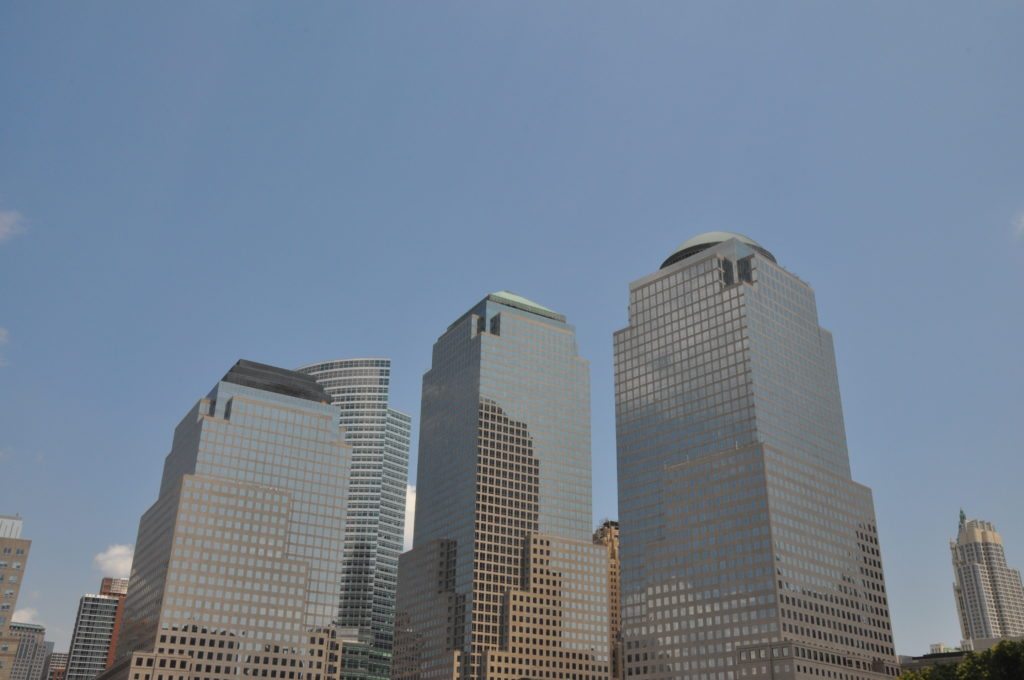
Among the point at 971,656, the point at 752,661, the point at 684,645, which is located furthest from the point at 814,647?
the point at 971,656

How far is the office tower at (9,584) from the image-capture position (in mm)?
191500

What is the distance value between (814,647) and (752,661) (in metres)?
14.0

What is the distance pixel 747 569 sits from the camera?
192 meters

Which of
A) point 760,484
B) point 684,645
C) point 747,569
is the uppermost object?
point 760,484

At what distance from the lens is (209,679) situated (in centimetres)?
19988

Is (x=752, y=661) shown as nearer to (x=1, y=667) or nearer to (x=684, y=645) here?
(x=684, y=645)

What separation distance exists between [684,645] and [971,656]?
257 feet

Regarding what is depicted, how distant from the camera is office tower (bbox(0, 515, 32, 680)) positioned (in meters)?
192

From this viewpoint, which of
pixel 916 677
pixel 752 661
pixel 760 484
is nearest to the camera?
pixel 916 677

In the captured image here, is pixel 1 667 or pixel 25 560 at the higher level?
pixel 25 560

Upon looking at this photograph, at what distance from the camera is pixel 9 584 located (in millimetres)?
194625

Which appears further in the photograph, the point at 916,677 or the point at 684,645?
the point at 684,645

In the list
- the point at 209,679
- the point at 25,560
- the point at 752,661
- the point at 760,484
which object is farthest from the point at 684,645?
the point at 25,560

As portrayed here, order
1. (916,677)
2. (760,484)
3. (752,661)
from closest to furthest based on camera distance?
(916,677), (752,661), (760,484)
